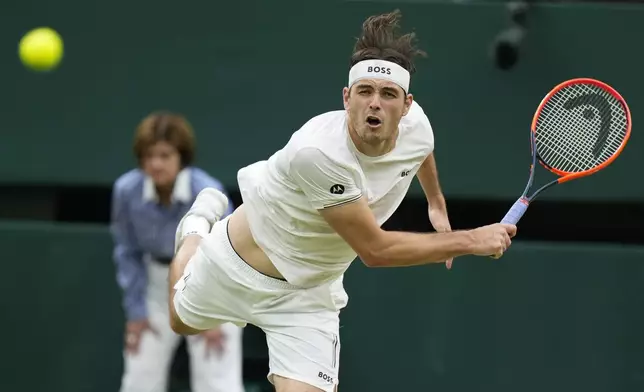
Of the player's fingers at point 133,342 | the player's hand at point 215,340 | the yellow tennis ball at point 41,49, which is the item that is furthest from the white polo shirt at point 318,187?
the yellow tennis ball at point 41,49

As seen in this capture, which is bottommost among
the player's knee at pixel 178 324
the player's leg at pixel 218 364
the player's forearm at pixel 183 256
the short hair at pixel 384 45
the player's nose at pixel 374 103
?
the player's leg at pixel 218 364

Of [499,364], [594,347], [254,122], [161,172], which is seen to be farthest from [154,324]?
[594,347]

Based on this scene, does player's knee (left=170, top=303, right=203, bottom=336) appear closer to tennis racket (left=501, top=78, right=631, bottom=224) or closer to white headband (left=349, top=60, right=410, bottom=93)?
white headband (left=349, top=60, right=410, bottom=93)

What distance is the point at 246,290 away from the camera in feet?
14.8

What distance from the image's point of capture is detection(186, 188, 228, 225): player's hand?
5.15 m

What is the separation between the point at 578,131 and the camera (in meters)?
4.70

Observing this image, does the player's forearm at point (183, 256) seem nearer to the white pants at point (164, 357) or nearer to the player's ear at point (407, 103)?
the white pants at point (164, 357)

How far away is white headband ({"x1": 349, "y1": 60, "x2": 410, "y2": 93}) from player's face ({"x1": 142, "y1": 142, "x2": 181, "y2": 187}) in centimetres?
174

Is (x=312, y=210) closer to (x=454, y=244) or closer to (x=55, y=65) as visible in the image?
(x=454, y=244)

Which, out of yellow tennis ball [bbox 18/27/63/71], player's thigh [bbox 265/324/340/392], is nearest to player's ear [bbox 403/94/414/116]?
player's thigh [bbox 265/324/340/392]

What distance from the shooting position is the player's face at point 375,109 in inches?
159

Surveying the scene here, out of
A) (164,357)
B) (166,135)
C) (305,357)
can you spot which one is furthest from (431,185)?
(164,357)

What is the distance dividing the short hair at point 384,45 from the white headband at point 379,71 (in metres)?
0.02

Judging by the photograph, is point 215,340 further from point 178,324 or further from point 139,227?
point 178,324
